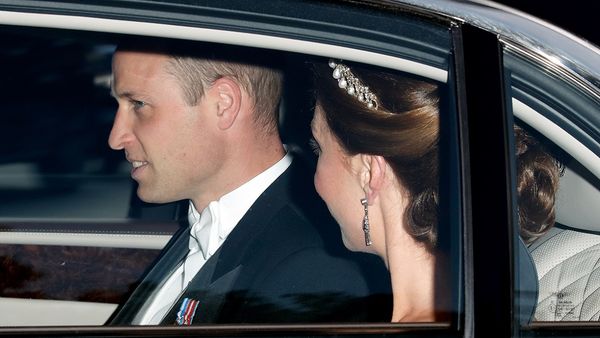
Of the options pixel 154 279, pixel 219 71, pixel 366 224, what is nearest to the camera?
pixel 366 224

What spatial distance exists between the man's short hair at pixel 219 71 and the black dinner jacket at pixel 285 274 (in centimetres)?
15

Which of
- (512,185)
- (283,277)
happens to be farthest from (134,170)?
(512,185)

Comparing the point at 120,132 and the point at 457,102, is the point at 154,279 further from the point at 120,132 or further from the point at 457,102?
the point at 457,102

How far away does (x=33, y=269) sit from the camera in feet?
7.86

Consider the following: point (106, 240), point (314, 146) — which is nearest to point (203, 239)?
point (314, 146)

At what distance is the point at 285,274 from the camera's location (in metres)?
1.95

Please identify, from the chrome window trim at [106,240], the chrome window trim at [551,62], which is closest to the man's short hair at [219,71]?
the chrome window trim at [551,62]

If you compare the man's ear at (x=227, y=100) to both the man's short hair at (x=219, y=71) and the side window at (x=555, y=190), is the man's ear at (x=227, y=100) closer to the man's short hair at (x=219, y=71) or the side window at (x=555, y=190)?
the man's short hair at (x=219, y=71)

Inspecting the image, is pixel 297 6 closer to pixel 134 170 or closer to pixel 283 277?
pixel 283 277

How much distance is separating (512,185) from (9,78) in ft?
4.41

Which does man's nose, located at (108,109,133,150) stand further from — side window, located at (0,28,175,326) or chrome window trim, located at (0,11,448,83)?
chrome window trim, located at (0,11,448,83)

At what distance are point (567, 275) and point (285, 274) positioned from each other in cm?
50

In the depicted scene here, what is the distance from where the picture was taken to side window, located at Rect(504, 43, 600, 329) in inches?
72.5

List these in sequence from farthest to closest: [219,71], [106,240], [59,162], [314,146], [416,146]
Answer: [106,240]
[59,162]
[219,71]
[314,146]
[416,146]
